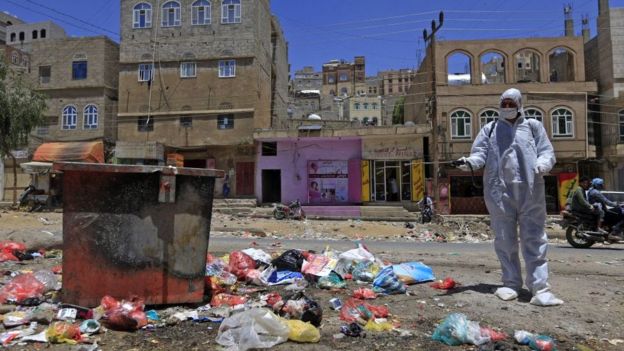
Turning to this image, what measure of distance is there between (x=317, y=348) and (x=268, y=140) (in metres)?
27.4

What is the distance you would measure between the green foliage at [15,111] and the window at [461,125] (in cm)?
2410

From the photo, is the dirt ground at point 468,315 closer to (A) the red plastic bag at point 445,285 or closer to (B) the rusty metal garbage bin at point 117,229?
(A) the red plastic bag at point 445,285

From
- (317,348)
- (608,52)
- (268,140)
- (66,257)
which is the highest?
(608,52)

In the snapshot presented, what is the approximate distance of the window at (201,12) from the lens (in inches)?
1283

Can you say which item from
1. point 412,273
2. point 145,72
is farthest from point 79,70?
point 412,273

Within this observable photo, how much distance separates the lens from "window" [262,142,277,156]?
1227 inches

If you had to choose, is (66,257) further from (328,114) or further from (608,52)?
(328,114)

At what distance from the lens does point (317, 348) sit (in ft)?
11.2

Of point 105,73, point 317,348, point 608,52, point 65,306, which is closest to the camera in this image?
point 317,348

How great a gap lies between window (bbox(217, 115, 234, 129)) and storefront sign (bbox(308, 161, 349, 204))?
18.8 ft

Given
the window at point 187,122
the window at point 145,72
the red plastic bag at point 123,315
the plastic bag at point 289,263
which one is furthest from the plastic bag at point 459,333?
the window at point 145,72

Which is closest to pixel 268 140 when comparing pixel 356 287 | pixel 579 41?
pixel 579 41

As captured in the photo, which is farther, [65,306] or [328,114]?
[328,114]

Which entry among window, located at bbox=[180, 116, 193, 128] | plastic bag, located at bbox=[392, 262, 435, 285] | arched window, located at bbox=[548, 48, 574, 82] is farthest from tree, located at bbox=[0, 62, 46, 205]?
arched window, located at bbox=[548, 48, 574, 82]
